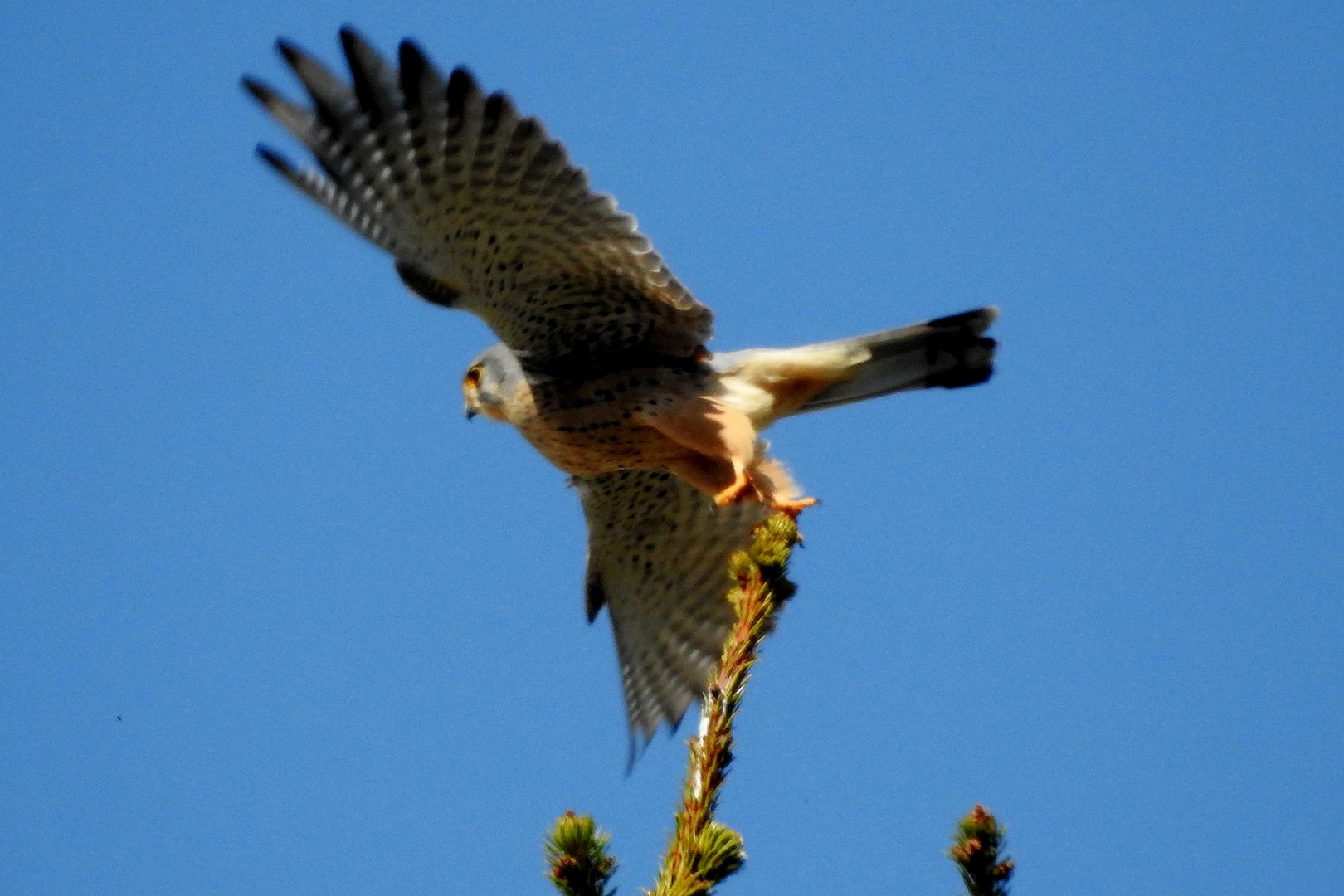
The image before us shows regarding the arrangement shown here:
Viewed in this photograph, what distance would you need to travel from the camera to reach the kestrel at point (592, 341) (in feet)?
14.1

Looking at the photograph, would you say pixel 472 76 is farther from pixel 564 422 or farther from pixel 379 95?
pixel 564 422

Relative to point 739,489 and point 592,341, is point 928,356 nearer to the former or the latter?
point 739,489

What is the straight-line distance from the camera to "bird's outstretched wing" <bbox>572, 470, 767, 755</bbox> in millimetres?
5707

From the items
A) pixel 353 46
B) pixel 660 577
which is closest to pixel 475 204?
pixel 353 46

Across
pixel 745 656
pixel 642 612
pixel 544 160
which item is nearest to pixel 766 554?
pixel 745 656

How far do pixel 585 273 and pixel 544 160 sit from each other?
493mm

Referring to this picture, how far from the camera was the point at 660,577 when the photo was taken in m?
5.91

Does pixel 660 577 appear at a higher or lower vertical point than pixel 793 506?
higher

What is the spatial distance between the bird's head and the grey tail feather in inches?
47.8

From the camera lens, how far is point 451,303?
4.85 metres

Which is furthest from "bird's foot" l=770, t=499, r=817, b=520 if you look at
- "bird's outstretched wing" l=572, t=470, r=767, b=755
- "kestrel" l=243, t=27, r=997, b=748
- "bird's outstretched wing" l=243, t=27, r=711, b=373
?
"bird's outstretched wing" l=572, t=470, r=767, b=755

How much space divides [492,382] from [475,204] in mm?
935

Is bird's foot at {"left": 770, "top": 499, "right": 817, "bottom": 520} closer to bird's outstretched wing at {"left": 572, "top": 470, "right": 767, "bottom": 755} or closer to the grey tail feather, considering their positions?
the grey tail feather

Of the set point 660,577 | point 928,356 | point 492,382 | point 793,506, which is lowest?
point 793,506
